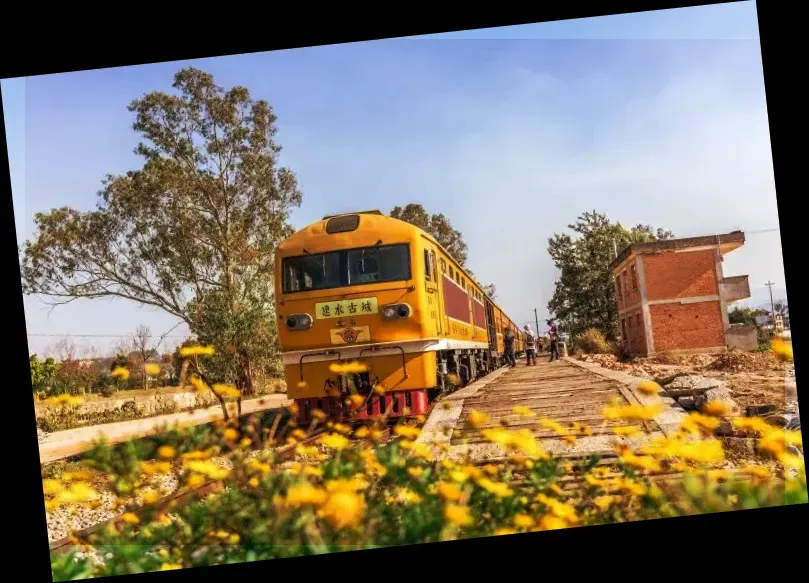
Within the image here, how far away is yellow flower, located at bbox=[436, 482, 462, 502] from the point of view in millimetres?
3922

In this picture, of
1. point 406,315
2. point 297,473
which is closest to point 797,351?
point 406,315

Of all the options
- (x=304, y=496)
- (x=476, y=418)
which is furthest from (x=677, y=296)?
(x=304, y=496)

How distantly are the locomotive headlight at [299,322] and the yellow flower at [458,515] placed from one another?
1.62 meters

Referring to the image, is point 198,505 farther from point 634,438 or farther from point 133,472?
point 634,438

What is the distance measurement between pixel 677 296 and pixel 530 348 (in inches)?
41.5

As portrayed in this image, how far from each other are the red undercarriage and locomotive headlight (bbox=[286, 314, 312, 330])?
0.52 m

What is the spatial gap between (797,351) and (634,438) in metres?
1.24

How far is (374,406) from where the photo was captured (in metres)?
4.56

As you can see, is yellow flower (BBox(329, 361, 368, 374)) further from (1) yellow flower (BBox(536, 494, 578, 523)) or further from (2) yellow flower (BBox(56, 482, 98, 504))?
(2) yellow flower (BBox(56, 482, 98, 504))

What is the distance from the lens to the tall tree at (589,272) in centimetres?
427

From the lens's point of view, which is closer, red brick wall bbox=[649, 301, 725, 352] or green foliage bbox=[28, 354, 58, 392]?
green foliage bbox=[28, 354, 58, 392]

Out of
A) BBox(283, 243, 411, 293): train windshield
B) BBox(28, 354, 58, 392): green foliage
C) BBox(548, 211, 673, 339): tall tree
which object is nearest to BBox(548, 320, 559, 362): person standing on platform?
BBox(548, 211, 673, 339): tall tree

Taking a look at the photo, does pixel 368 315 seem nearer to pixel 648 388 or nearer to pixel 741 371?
pixel 648 388

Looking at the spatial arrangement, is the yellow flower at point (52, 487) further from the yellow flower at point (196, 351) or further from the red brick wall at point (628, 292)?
the red brick wall at point (628, 292)
